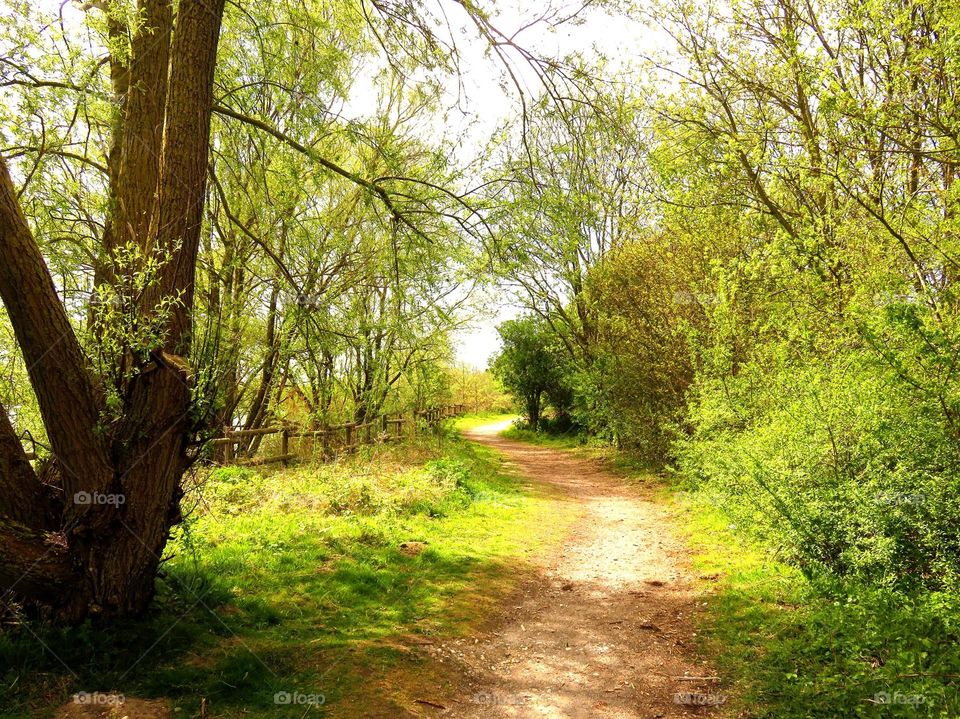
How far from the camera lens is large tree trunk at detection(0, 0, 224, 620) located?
3.90 metres

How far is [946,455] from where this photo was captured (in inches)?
205

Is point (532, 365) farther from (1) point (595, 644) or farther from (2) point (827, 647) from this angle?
(2) point (827, 647)

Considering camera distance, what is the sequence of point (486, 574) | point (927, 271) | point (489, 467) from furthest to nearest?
1. point (489, 467)
2. point (486, 574)
3. point (927, 271)

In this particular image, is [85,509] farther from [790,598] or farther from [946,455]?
[946,455]

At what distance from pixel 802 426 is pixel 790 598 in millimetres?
1960

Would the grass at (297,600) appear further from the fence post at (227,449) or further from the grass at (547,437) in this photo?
the grass at (547,437)

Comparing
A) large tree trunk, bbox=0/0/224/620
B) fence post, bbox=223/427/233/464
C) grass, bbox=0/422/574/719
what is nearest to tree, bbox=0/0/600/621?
large tree trunk, bbox=0/0/224/620

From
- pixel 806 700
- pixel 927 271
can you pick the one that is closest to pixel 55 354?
pixel 806 700

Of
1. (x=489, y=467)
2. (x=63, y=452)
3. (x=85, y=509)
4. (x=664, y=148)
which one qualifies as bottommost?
(x=489, y=467)

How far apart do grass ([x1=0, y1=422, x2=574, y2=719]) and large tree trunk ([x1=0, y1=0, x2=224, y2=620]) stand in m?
0.37

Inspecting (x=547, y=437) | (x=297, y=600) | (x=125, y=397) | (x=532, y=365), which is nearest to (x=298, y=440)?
(x=297, y=600)

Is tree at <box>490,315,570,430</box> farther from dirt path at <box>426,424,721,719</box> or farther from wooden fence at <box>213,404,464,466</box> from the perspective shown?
dirt path at <box>426,424,721,719</box>

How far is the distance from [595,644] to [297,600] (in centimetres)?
282

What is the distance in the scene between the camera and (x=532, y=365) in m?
27.2
